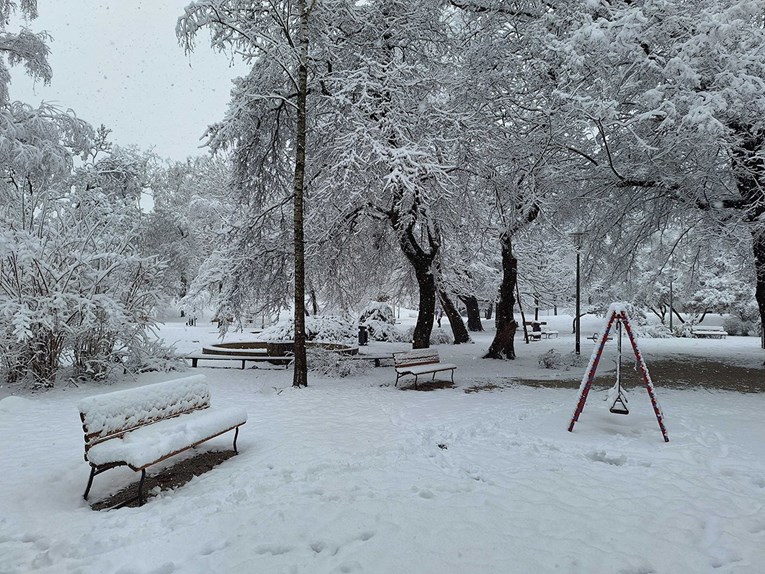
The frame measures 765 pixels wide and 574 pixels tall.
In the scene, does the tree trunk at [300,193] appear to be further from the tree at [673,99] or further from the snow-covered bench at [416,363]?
the tree at [673,99]

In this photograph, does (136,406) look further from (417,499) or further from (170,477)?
(417,499)

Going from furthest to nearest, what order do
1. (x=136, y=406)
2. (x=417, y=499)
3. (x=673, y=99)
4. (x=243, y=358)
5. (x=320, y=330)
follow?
(x=320, y=330) < (x=243, y=358) < (x=673, y=99) < (x=136, y=406) < (x=417, y=499)

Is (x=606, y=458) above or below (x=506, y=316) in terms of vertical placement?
below

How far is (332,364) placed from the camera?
12188 millimetres

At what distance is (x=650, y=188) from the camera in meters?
11.2

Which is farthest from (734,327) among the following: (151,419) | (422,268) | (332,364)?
(151,419)

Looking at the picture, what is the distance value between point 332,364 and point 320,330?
6.33m

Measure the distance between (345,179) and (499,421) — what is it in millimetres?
5955

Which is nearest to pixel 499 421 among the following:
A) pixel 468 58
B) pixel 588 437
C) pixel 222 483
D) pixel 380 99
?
pixel 588 437

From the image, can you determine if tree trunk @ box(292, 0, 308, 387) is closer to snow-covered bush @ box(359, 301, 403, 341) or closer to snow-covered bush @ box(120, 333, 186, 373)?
snow-covered bush @ box(120, 333, 186, 373)

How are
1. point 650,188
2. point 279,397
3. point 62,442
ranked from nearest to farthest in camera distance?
point 62,442
point 279,397
point 650,188

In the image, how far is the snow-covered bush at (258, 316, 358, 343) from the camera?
18.0 m

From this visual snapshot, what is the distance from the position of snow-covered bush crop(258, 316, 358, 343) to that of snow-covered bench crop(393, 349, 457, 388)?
7.54m

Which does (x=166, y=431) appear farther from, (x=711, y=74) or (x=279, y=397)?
(x=711, y=74)
